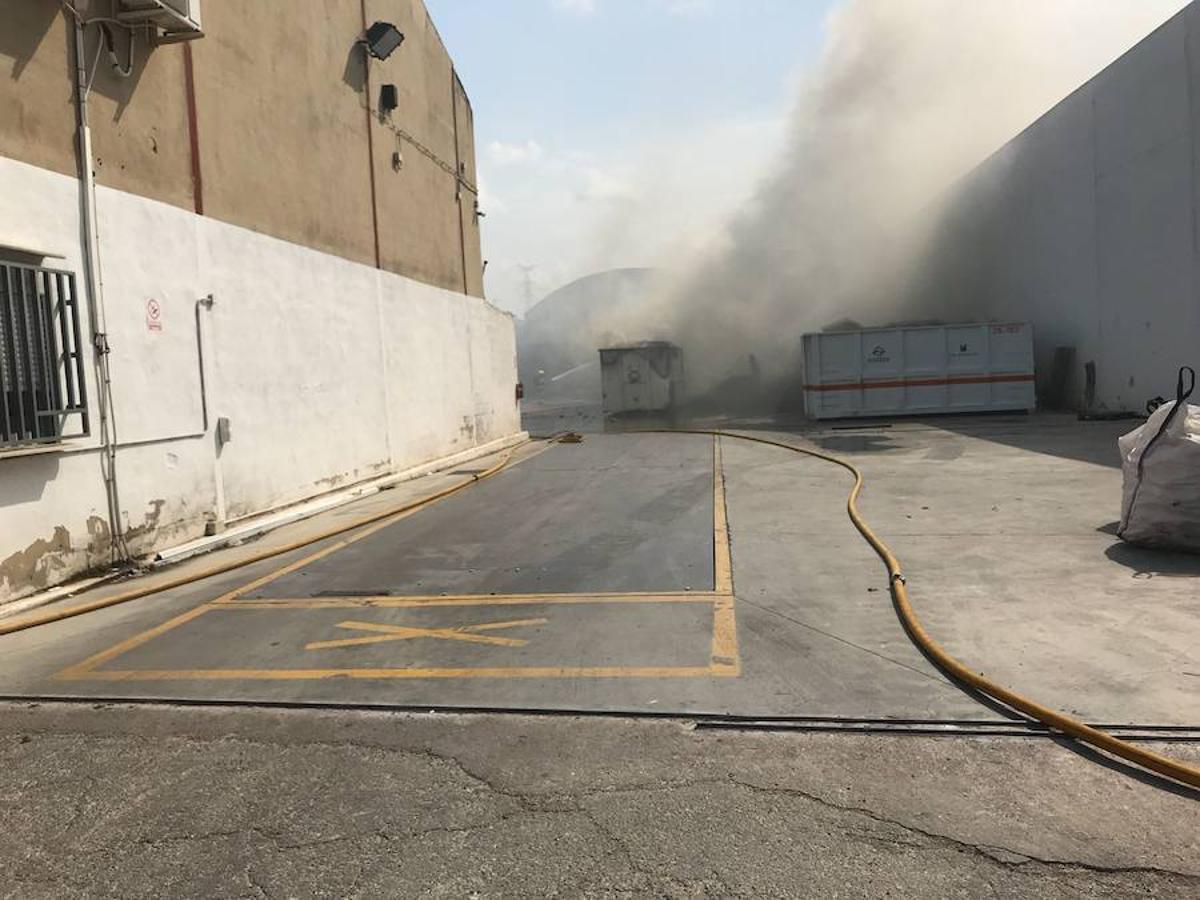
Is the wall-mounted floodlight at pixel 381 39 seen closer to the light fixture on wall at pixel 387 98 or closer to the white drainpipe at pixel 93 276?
the light fixture on wall at pixel 387 98

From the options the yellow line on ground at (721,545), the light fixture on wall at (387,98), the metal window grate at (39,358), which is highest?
the light fixture on wall at (387,98)

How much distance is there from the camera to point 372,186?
1301 centimetres

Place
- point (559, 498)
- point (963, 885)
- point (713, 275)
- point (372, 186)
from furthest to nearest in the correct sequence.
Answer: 1. point (713, 275)
2. point (372, 186)
3. point (559, 498)
4. point (963, 885)

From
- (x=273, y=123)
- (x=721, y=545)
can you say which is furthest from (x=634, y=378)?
(x=721, y=545)

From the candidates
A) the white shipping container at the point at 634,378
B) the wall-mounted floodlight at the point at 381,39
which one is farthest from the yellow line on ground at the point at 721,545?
the white shipping container at the point at 634,378

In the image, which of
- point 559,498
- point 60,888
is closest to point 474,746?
point 60,888

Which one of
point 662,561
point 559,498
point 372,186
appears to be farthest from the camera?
point 372,186

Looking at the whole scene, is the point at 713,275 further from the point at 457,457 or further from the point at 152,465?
the point at 152,465

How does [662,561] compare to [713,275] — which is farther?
[713,275]

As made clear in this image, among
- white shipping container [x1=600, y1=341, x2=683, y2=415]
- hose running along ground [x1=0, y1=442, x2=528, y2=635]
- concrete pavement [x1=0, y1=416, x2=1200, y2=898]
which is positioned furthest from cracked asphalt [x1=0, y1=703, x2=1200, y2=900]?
white shipping container [x1=600, y1=341, x2=683, y2=415]

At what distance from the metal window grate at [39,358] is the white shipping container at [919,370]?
19179mm

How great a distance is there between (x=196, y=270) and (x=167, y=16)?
2.29 m

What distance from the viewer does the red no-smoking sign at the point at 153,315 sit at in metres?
7.85

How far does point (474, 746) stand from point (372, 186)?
36.2ft
